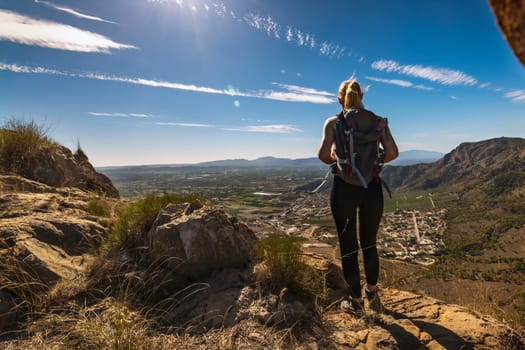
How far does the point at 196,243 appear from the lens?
125 inches

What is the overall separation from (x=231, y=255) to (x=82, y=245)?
2071mm

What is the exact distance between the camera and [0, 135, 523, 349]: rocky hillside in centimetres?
227

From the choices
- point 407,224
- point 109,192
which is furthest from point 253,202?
point 109,192

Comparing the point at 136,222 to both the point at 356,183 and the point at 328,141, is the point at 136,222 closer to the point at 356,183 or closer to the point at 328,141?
the point at 328,141

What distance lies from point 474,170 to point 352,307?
129171mm

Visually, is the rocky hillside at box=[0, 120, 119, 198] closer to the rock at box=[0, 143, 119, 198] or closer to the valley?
the rock at box=[0, 143, 119, 198]

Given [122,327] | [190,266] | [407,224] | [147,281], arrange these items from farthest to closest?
[407,224], [190,266], [147,281], [122,327]

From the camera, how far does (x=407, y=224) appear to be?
177 feet

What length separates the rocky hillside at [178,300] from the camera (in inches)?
89.4

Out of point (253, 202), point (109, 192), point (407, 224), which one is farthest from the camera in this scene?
point (253, 202)

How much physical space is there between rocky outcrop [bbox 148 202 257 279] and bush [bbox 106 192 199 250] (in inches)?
11.6

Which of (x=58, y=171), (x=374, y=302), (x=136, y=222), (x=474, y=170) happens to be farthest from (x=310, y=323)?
(x=474, y=170)

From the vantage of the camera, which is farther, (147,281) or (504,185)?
(504,185)

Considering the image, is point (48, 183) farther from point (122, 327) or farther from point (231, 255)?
point (122, 327)
